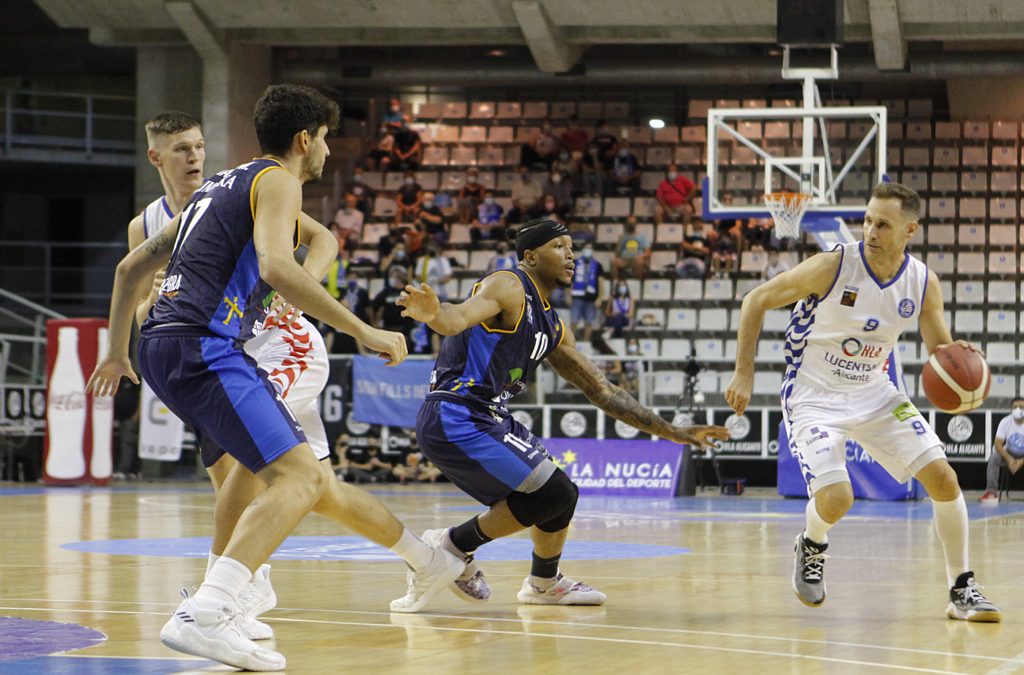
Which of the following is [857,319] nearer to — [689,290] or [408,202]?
[689,290]

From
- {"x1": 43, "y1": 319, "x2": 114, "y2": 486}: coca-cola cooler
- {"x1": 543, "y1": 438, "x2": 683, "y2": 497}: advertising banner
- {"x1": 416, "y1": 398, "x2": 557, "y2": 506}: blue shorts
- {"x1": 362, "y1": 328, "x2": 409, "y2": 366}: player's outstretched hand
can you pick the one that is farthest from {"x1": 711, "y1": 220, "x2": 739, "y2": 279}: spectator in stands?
{"x1": 362, "y1": 328, "x2": 409, "y2": 366}: player's outstretched hand

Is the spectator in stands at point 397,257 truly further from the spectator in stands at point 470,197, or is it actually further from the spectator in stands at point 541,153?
the spectator in stands at point 541,153

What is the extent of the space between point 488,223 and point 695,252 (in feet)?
11.5

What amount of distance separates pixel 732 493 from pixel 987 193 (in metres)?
8.17

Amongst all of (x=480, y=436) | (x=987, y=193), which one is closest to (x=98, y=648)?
(x=480, y=436)

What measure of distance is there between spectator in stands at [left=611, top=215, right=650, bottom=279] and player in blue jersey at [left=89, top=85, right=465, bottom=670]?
1611cm

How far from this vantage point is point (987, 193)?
2239cm

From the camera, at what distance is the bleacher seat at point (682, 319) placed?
20500 millimetres

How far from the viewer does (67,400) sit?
716 inches

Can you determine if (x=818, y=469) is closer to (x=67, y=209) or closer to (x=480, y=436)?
(x=480, y=436)

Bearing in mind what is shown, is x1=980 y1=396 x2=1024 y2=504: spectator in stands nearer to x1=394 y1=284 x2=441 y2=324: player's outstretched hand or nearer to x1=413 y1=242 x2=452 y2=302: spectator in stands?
x1=413 y1=242 x2=452 y2=302: spectator in stands

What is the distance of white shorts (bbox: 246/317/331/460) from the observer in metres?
6.60

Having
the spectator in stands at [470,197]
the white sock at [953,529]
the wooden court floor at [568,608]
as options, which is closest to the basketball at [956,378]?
the white sock at [953,529]

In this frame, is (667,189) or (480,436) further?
(667,189)
